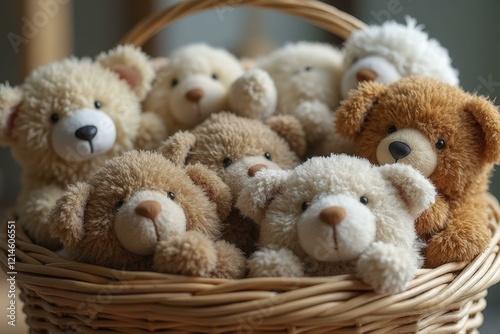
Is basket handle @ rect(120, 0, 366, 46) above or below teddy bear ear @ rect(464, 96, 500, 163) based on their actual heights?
above

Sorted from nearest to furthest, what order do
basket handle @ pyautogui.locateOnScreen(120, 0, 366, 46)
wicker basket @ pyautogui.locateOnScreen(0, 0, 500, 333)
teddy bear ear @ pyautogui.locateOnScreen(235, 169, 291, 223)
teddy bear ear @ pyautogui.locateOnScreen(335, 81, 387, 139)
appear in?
wicker basket @ pyautogui.locateOnScreen(0, 0, 500, 333) → teddy bear ear @ pyautogui.locateOnScreen(235, 169, 291, 223) → teddy bear ear @ pyautogui.locateOnScreen(335, 81, 387, 139) → basket handle @ pyautogui.locateOnScreen(120, 0, 366, 46)

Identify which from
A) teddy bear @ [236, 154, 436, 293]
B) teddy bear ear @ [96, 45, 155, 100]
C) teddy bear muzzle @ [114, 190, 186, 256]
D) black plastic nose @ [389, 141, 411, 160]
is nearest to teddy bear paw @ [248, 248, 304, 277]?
teddy bear @ [236, 154, 436, 293]

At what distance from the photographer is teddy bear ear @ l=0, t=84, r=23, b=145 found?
0.93m

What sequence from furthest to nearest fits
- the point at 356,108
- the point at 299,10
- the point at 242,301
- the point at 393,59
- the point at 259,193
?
the point at 299,10 < the point at 393,59 < the point at 356,108 < the point at 259,193 < the point at 242,301

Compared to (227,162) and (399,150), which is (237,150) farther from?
(399,150)

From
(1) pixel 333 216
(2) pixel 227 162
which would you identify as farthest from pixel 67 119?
(1) pixel 333 216

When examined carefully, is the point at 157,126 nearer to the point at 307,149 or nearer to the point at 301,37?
the point at 307,149

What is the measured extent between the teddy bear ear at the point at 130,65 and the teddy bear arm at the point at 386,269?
0.55m

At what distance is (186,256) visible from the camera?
67 centimetres

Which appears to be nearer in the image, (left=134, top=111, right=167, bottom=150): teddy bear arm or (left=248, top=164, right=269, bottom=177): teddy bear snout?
(left=248, top=164, right=269, bottom=177): teddy bear snout

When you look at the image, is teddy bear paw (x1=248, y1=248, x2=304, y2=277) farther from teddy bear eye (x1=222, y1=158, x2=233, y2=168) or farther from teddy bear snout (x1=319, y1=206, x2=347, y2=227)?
teddy bear eye (x1=222, y1=158, x2=233, y2=168)

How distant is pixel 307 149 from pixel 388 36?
237 millimetres

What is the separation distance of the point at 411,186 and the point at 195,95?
43 centimetres

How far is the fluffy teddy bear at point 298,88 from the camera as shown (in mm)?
953
